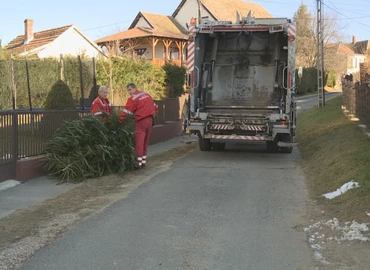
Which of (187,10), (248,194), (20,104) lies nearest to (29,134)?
(248,194)

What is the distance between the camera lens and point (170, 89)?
19.5 m

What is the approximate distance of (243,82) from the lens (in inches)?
442

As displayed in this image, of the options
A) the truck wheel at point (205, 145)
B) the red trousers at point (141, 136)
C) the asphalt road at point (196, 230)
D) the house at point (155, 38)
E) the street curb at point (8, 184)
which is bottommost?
the asphalt road at point (196, 230)

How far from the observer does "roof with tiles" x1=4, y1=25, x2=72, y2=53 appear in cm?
3141

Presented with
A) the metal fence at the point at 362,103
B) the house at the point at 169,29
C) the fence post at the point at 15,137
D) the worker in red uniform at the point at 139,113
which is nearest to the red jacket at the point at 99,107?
the worker in red uniform at the point at 139,113

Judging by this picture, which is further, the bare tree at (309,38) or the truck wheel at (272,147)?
the bare tree at (309,38)

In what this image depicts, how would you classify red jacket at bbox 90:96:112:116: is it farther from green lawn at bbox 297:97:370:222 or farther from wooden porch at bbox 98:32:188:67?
wooden porch at bbox 98:32:188:67

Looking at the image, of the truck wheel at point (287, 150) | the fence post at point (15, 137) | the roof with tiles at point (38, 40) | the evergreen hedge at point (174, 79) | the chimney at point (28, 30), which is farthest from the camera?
the chimney at point (28, 30)

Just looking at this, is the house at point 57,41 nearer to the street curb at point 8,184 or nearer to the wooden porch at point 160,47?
the wooden porch at point 160,47

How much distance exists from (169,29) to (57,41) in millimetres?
13112

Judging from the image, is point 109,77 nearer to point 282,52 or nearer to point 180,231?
point 282,52

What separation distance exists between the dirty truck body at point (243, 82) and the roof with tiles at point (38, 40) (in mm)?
22464

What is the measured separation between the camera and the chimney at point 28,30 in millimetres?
34562

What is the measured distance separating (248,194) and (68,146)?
11.1ft
